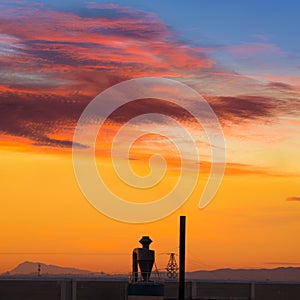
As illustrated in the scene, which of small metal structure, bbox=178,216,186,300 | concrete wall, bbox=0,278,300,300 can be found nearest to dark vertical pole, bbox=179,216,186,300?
small metal structure, bbox=178,216,186,300

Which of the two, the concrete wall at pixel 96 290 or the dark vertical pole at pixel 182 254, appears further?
the concrete wall at pixel 96 290

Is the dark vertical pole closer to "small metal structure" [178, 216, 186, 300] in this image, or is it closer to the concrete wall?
"small metal structure" [178, 216, 186, 300]

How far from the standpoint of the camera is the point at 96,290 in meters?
83.2

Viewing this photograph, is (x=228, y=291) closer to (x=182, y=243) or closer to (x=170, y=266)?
(x=170, y=266)

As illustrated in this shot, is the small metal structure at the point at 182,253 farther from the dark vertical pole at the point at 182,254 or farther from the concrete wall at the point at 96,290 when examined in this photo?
the concrete wall at the point at 96,290

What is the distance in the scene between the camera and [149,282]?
201 feet

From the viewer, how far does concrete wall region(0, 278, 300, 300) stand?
81625 mm

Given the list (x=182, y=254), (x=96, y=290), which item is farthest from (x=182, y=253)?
(x=96, y=290)

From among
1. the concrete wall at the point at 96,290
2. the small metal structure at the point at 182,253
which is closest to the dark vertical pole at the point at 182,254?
the small metal structure at the point at 182,253

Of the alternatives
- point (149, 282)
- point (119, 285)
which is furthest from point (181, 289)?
Answer: point (119, 285)

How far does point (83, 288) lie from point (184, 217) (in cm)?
2362

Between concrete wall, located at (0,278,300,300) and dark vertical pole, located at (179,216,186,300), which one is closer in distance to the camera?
dark vertical pole, located at (179,216,186,300)

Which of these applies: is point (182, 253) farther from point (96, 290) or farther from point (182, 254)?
point (96, 290)

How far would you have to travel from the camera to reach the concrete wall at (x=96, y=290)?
81625mm
